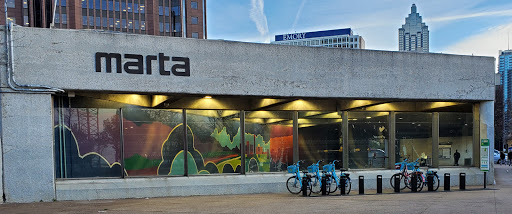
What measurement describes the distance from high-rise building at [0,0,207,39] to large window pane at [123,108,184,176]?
237ft

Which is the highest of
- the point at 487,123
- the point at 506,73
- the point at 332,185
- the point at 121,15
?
the point at 121,15

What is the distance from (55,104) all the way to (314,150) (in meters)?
8.82

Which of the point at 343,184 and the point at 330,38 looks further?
the point at 330,38

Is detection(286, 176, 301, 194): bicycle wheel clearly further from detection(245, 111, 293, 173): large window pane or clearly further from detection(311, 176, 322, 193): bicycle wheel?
detection(245, 111, 293, 173): large window pane

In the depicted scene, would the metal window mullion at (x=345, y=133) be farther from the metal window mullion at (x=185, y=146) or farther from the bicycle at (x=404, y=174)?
the metal window mullion at (x=185, y=146)

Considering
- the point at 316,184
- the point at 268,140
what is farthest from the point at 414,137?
the point at 268,140

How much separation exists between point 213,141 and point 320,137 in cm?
407

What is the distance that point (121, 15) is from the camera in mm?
88500

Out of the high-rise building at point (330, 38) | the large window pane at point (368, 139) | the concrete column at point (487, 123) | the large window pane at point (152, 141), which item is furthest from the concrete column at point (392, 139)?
the high-rise building at point (330, 38)

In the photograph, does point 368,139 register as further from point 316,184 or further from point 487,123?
point 487,123

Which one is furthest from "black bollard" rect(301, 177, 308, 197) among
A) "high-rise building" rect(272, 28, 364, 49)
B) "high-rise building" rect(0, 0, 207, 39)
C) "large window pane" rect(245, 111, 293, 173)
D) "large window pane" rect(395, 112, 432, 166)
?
"high-rise building" rect(272, 28, 364, 49)

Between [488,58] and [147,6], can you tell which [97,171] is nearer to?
[488,58]

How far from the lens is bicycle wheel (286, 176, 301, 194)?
14795 mm

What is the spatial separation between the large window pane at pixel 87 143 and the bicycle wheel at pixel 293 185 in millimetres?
5293
